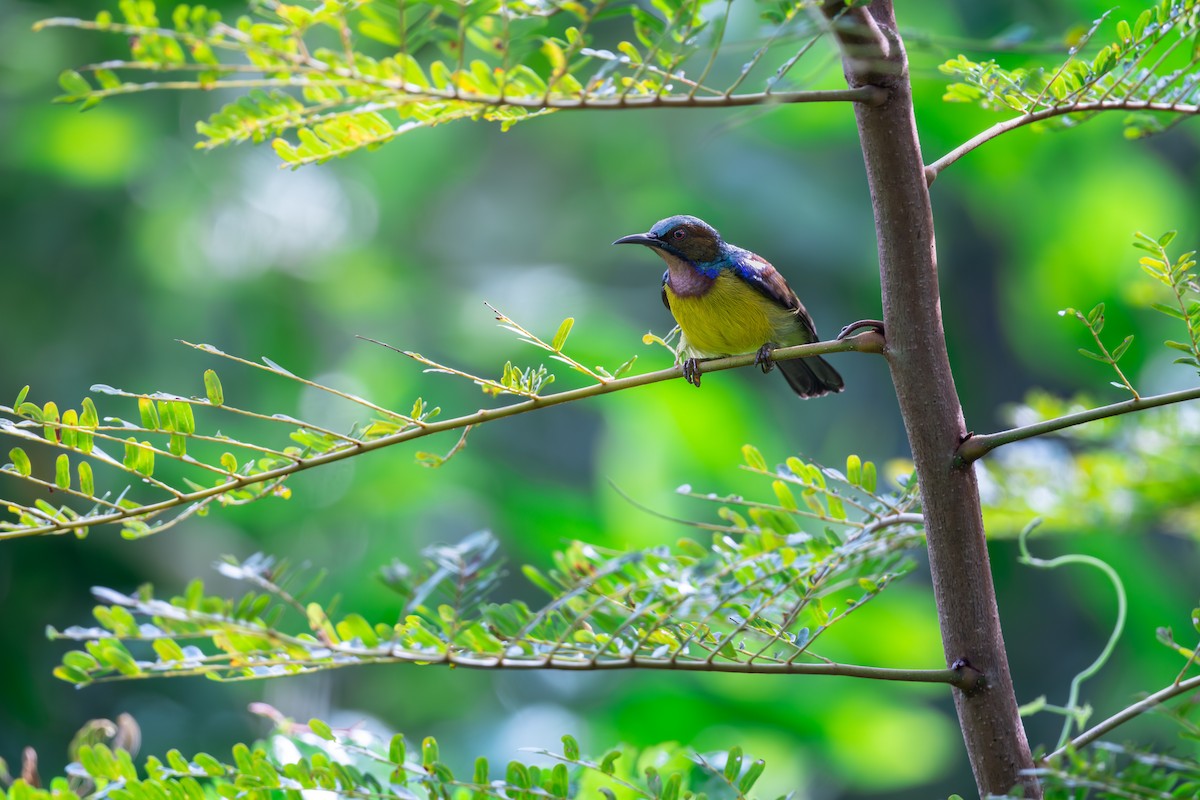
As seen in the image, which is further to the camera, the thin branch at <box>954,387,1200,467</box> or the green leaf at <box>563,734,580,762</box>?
the green leaf at <box>563,734,580,762</box>

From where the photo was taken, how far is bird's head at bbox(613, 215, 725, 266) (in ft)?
7.58

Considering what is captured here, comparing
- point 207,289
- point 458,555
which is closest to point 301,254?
point 207,289

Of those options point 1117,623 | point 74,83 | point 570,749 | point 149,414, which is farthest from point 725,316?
point 74,83

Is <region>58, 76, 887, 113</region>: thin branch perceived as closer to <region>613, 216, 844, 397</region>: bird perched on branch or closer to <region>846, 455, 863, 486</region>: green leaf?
<region>846, 455, 863, 486</region>: green leaf

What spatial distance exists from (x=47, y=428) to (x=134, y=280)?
17.8 ft

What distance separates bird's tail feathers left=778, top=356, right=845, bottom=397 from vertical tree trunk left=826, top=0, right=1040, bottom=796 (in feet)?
4.08

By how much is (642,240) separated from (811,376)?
0.51m

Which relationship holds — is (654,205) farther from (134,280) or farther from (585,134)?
(134,280)

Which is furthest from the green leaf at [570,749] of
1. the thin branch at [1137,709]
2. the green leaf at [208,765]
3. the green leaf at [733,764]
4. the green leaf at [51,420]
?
the green leaf at [51,420]

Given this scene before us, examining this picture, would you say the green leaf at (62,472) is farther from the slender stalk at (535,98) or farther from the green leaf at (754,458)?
the green leaf at (754,458)

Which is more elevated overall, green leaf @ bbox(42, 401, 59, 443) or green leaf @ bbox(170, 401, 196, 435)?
green leaf @ bbox(170, 401, 196, 435)

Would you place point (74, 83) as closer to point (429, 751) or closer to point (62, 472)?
point (62, 472)

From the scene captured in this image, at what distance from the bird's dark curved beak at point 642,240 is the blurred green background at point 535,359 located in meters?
1.92

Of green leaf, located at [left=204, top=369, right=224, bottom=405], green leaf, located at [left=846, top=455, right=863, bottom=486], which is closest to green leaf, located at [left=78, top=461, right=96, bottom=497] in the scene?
green leaf, located at [left=204, top=369, right=224, bottom=405]
